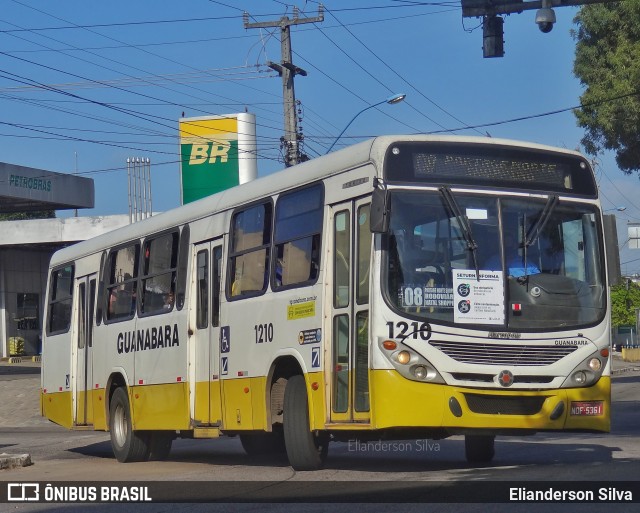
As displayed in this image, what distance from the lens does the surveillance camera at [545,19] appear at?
17.4 meters

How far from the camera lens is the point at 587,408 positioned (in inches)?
456

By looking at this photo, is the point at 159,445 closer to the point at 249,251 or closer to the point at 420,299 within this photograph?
the point at 249,251

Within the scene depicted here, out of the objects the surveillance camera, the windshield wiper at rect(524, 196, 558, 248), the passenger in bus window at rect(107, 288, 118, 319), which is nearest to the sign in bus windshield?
the windshield wiper at rect(524, 196, 558, 248)

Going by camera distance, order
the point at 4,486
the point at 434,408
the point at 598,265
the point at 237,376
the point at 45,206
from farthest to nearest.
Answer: the point at 45,206 < the point at 237,376 < the point at 4,486 < the point at 598,265 < the point at 434,408

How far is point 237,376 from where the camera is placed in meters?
13.7

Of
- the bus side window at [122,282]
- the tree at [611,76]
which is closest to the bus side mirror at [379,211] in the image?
the bus side window at [122,282]

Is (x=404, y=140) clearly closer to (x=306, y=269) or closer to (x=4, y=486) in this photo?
(x=306, y=269)

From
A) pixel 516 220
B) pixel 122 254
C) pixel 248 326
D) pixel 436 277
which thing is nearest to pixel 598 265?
pixel 516 220

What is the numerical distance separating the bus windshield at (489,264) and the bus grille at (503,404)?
0.67m

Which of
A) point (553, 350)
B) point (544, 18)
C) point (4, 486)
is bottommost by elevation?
point (4, 486)

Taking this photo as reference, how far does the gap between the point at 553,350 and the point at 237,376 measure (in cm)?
395

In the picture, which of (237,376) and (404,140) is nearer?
(404,140)

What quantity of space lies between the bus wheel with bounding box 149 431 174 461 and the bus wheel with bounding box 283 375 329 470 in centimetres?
467

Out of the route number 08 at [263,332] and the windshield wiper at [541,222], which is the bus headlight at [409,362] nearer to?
the windshield wiper at [541,222]
